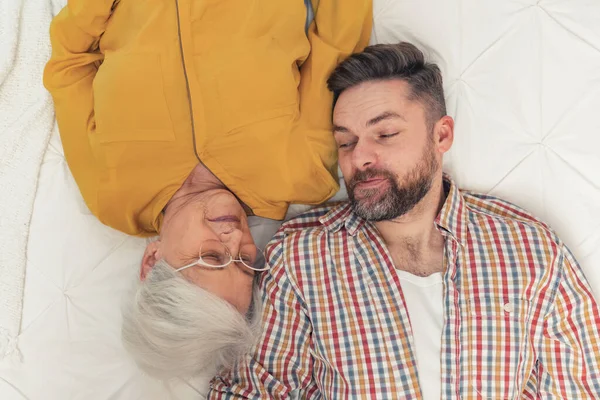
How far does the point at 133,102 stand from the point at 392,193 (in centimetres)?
71

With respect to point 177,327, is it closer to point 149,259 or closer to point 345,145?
point 149,259

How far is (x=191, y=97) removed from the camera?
1499mm

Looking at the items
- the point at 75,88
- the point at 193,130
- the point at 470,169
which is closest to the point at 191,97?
the point at 193,130

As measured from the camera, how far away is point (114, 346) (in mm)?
1555

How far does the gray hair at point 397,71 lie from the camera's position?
5.02 feet

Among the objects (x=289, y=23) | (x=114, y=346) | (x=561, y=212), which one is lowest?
(x=114, y=346)

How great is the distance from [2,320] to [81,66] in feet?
2.35

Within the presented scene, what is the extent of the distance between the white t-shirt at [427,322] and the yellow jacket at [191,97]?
1.25 feet

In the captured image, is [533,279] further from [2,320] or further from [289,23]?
[2,320]

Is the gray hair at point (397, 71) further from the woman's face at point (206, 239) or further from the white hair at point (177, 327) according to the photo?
the white hair at point (177, 327)

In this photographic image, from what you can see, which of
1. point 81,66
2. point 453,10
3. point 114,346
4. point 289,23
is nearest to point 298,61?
point 289,23

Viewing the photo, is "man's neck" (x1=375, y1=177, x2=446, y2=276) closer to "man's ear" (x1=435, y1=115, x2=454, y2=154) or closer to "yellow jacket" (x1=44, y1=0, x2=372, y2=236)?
"man's ear" (x1=435, y1=115, x2=454, y2=154)

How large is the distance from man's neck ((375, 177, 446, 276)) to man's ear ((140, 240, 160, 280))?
2.05ft

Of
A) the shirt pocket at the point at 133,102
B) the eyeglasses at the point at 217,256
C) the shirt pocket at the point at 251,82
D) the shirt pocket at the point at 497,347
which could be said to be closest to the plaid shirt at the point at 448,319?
the shirt pocket at the point at 497,347
